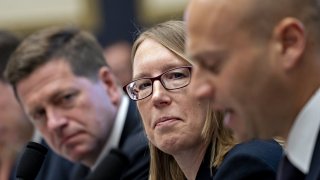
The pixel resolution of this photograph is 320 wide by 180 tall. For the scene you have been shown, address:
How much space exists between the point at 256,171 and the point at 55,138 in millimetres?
1148

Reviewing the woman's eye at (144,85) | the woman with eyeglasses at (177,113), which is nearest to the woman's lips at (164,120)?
the woman with eyeglasses at (177,113)

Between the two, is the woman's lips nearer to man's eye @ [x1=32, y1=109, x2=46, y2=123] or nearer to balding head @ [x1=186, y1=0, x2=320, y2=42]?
balding head @ [x1=186, y1=0, x2=320, y2=42]

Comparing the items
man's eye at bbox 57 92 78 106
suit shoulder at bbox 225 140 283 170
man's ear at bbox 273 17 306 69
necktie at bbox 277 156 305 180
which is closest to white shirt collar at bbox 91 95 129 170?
man's eye at bbox 57 92 78 106

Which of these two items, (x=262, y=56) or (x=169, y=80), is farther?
(x=169, y=80)

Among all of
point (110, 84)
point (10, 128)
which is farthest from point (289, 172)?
point (10, 128)

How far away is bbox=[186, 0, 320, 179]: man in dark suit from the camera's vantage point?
1336mm

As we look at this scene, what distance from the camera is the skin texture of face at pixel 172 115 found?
196 cm

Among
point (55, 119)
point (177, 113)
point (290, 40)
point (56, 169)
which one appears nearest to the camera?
point (290, 40)

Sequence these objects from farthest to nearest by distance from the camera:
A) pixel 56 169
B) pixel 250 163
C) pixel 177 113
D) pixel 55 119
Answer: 1. pixel 56 169
2. pixel 55 119
3. pixel 177 113
4. pixel 250 163

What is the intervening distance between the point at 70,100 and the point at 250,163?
1115 millimetres

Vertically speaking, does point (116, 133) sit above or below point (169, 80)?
below

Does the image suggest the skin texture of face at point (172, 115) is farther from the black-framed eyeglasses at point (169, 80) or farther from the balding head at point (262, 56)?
the balding head at point (262, 56)

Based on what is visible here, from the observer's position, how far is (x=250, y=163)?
1785 millimetres

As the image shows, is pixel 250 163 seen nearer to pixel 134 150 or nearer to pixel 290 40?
pixel 290 40
